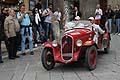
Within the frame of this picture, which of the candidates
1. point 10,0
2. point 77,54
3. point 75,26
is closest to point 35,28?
point 10,0

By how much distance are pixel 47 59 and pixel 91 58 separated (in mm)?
1402

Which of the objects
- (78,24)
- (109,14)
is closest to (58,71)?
(78,24)

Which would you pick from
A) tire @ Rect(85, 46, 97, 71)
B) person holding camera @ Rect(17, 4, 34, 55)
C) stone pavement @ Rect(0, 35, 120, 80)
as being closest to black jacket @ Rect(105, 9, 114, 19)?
person holding camera @ Rect(17, 4, 34, 55)

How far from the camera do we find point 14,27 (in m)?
15.0

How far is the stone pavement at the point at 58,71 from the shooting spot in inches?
438

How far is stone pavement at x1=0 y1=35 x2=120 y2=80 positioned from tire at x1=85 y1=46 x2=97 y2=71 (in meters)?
0.16

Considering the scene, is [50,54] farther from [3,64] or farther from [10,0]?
[10,0]

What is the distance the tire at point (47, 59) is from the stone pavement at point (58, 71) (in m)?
0.16

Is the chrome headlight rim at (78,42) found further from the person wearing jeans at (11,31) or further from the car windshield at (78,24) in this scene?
the person wearing jeans at (11,31)

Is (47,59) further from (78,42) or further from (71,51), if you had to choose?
(78,42)

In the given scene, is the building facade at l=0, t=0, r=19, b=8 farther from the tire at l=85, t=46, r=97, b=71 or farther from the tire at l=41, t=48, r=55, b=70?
the tire at l=85, t=46, r=97, b=71

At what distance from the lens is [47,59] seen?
12.5m

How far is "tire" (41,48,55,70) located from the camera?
486 inches

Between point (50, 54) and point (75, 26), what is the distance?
5.85ft
